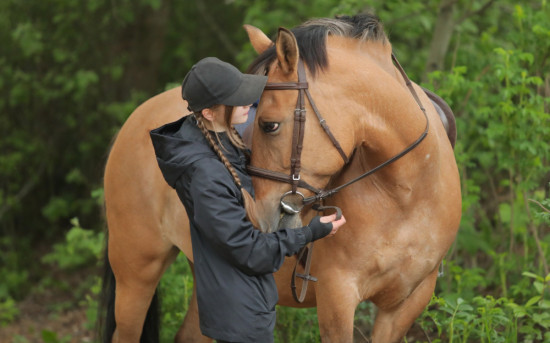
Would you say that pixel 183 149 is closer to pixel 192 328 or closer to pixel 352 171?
pixel 352 171

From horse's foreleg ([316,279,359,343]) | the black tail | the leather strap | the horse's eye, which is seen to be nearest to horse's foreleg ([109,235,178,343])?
the black tail

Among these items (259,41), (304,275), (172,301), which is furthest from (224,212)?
(172,301)

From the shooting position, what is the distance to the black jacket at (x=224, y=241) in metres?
2.44

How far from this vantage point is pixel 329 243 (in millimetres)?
3004

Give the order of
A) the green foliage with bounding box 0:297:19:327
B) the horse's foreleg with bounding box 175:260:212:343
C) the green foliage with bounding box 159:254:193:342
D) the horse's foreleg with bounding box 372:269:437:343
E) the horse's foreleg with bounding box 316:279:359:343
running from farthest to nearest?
the green foliage with bounding box 0:297:19:327, the green foliage with bounding box 159:254:193:342, the horse's foreleg with bounding box 175:260:212:343, the horse's foreleg with bounding box 372:269:437:343, the horse's foreleg with bounding box 316:279:359:343

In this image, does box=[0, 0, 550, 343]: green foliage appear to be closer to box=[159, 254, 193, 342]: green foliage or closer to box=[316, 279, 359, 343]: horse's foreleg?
box=[159, 254, 193, 342]: green foliage

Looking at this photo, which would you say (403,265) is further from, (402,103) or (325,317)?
(402,103)

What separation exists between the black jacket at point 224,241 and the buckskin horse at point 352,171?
0.35 feet

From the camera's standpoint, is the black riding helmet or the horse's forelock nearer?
the black riding helmet

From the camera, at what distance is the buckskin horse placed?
2.54 meters

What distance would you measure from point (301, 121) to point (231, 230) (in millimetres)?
495

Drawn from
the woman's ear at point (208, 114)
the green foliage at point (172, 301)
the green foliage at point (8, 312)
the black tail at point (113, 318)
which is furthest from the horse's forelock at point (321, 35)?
the green foliage at point (8, 312)

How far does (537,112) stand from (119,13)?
203 inches

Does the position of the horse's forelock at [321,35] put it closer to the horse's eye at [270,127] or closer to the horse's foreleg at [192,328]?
the horse's eye at [270,127]
